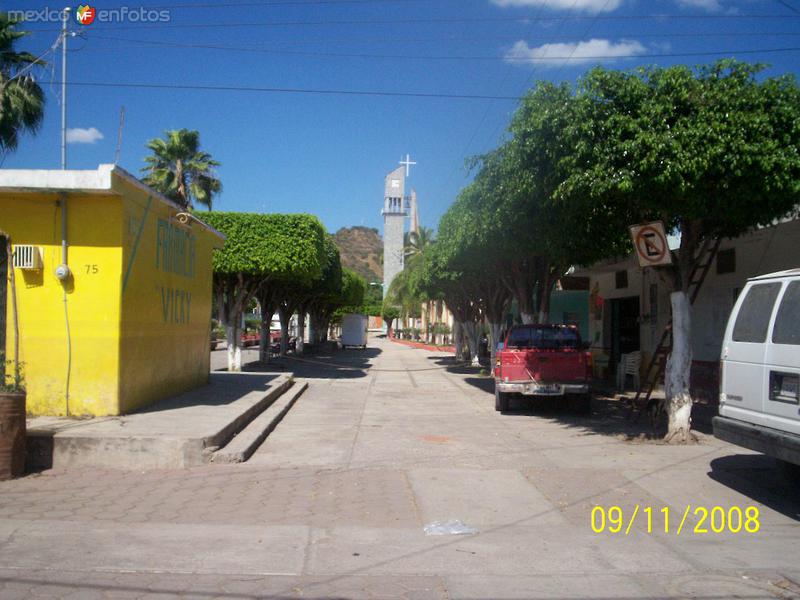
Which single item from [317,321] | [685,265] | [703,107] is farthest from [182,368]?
[317,321]

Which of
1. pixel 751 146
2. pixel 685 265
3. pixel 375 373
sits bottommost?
pixel 375 373

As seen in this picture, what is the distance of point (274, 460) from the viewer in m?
9.72

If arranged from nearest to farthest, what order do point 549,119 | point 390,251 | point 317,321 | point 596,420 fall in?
point 549,119
point 596,420
point 317,321
point 390,251

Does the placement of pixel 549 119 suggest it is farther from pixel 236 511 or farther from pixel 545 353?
pixel 236 511

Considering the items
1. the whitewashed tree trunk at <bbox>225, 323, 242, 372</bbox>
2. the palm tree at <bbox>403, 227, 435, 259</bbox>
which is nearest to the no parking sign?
the whitewashed tree trunk at <bbox>225, 323, 242, 372</bbox>

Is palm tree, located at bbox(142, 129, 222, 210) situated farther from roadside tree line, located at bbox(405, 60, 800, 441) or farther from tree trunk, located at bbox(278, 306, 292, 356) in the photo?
roadside tree line, located at bbox(405, 60, 800, 441)

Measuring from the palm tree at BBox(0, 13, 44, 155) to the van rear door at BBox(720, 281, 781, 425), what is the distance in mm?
23142

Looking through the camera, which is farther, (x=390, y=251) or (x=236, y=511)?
(x=390, y=251)

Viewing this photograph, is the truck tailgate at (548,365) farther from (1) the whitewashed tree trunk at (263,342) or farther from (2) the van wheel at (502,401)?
(1) the whitewashed tree trunk at (263,342)

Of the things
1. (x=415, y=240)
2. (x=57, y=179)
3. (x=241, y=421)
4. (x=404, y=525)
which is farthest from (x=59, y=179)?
(x=415, y=240)

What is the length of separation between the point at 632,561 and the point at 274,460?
17.4 ft

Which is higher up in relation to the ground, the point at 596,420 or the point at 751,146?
the point at 751,146

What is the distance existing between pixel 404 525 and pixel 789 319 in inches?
169

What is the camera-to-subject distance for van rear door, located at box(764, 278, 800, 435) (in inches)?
271
